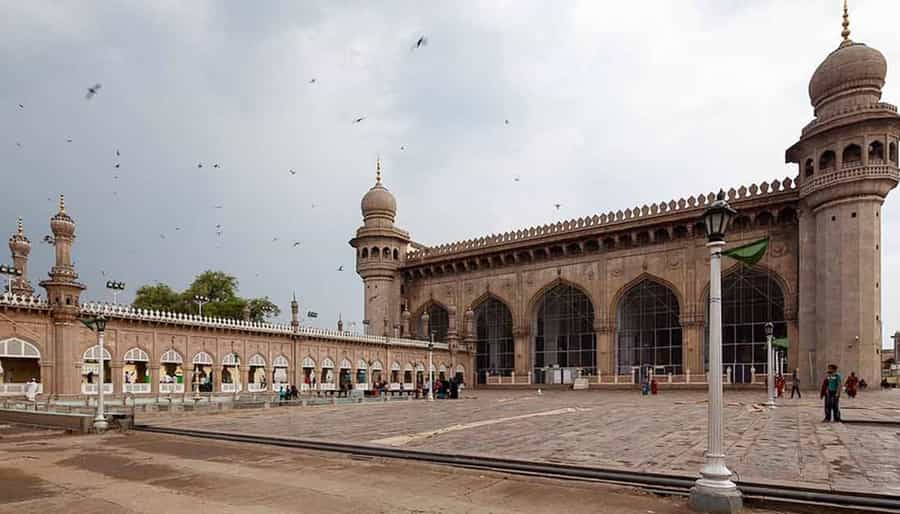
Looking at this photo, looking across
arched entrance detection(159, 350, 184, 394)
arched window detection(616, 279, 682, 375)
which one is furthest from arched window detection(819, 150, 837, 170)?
arched entrance detection(159, 350, 184, 394)

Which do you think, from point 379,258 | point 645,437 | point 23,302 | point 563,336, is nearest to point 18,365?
point 23,302

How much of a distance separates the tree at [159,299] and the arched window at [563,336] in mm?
30761

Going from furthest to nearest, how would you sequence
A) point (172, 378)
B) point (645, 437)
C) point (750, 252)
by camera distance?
1. point (172, 378)
2. point (645, 437)
3. point (750, 252)

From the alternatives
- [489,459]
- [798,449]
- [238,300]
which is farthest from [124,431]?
[238,300]

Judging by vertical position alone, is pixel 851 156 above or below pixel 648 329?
above

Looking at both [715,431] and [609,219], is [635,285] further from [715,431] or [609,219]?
[715,431]

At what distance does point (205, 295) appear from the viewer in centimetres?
5247

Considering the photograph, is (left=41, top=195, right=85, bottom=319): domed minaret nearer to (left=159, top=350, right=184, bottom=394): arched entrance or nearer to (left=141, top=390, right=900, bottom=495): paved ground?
(left=159, top=350, right=184, bottom=394): arched entrance

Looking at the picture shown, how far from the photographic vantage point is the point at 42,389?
2281cm

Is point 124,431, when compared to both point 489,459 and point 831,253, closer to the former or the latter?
point 489,459

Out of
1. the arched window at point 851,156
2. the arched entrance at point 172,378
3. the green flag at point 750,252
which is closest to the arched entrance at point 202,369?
the arched entrance at point 172,378

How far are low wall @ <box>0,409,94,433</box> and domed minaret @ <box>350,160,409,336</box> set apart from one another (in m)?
32.4

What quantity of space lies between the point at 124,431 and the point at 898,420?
18.3 meters

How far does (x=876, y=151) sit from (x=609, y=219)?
15.8m
